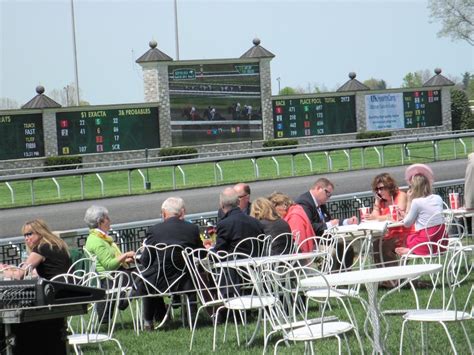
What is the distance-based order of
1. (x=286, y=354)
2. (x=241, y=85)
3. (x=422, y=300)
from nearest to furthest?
(x=286, y=354) < (x=422, y=300) < (x=241, y=85)

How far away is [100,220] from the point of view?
376 inches

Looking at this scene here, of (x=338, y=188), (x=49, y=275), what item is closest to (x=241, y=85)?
(x=338, y=188)

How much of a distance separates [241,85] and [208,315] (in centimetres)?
3210

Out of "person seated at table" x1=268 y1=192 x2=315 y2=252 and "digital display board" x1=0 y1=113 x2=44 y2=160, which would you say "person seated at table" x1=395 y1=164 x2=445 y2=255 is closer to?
"person seated at table" x1=268 y1=192 x2=315 y2=252

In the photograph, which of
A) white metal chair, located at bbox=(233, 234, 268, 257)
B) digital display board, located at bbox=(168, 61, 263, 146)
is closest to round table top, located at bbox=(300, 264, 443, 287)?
white metal chair, located at bbox=(233, 234, 268, 257)

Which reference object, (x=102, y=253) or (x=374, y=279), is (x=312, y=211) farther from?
(x=374, y=279)

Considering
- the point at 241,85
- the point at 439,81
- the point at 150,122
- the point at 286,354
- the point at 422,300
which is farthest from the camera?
the point at 439,81

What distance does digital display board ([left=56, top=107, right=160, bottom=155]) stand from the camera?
36.1 m

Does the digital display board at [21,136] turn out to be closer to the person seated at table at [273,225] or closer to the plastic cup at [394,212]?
the plastic cup at [394,212]

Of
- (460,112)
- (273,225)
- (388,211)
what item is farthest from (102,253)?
(460,112)

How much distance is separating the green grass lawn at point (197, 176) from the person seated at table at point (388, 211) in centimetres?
1489

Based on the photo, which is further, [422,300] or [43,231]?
[422,300]

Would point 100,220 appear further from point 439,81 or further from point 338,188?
point 439,81

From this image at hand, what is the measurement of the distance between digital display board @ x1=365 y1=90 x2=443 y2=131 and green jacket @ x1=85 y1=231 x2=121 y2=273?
34.6 metres
